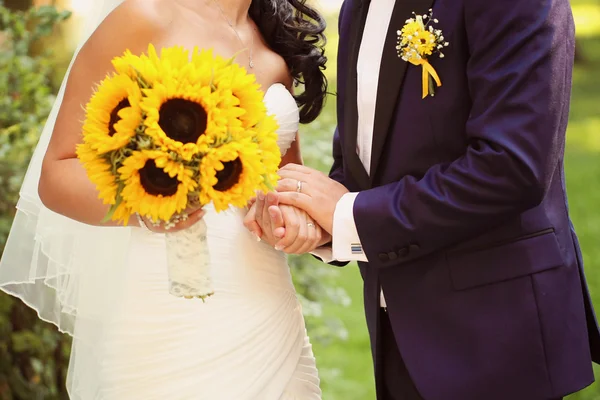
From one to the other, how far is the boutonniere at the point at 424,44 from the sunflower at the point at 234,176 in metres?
0.50

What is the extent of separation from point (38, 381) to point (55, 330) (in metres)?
0.26

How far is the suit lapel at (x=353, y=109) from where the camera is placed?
2.18 m

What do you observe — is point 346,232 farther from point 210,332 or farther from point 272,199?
point 210,332

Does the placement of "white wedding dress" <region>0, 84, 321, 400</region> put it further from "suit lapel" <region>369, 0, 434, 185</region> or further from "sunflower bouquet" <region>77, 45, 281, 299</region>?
"sunflower bouquet" <region>77, 45, 281, 299</region>

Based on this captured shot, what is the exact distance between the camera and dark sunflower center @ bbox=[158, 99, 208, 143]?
166 cm

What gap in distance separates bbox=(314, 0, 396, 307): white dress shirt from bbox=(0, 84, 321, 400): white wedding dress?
30 cm

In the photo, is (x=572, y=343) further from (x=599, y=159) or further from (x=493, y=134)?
(x=599, y=159)

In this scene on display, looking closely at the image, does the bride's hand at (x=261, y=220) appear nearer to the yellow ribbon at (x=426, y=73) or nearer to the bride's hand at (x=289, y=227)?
the bride's hand at (x=289, y=227)

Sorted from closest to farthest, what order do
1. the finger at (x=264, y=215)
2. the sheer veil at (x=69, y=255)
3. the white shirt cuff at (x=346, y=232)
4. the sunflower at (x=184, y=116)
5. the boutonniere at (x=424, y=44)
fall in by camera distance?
the sunflower at (x=184, y=116) < the boutonniere at (x=424, y=44) < the white shirt cuff at (x=346, y=232) < the finger at (x=264, y=215) < the sheer veil at (x=69, y=255)

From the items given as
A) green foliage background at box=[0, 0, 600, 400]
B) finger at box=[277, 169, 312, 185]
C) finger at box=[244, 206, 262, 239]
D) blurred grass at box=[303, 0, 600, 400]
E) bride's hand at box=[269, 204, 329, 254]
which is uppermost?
finger at box=[277, 169, 312, 185]

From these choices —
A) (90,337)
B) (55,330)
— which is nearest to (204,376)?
(90,337)

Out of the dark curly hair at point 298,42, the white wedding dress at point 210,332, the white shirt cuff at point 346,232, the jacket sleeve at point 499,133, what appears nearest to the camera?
the jacket sleeve at point 499,133

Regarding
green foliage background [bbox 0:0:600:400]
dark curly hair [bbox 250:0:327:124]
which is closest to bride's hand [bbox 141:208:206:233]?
dark curly hair [bbox 250:0:327:124]

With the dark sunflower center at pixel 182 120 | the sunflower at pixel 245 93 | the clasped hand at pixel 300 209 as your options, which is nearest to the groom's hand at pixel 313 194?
the clasped hand at pixel 300 209
